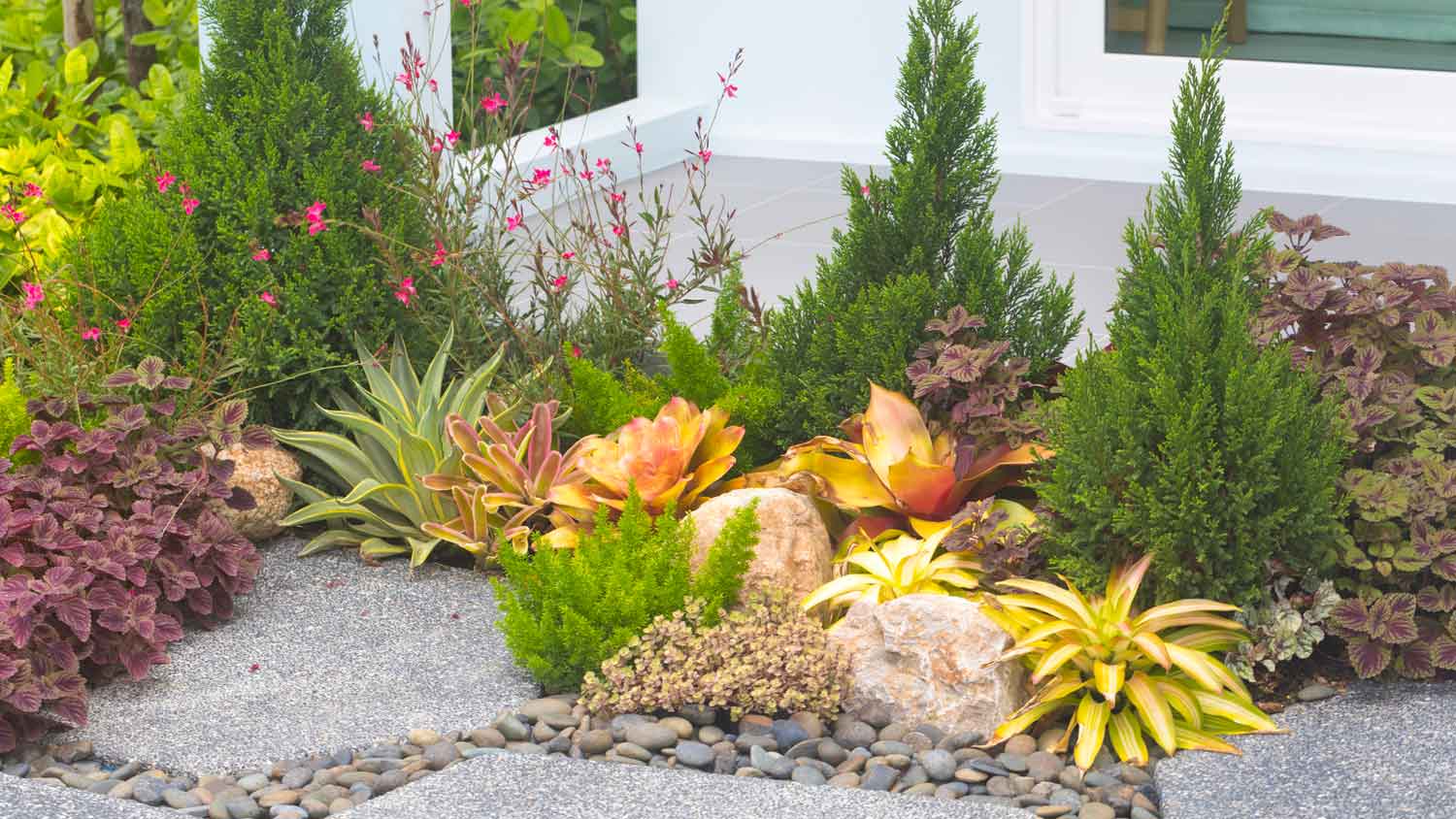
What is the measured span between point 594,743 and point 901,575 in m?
0.72

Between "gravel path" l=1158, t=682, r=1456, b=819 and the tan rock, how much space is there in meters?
2.18

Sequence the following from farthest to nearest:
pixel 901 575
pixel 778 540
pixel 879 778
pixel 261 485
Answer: pixel 261 485, pixel 778 540, pixel 901 575, pixel 879 778

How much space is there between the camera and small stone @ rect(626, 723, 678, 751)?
3.15 meters

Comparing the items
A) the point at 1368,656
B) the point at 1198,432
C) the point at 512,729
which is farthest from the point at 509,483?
the point at 1368,656

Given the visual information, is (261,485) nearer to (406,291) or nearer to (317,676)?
(406,291)

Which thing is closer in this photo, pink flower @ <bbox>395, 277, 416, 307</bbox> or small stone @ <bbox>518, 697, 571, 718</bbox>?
small stone @ <bbox>518, 697, 571, 718</bbox>

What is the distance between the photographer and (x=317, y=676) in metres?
3.49

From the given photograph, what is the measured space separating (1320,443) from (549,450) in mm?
1698

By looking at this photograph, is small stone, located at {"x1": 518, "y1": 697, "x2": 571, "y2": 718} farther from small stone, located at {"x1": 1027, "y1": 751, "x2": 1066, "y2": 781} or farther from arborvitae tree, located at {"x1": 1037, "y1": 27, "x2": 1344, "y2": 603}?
arborvitae tree, located at {"x1": 1037, "y1": 27, "x2": 1344, "y2": 603}

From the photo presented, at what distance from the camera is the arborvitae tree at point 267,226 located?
422 cm

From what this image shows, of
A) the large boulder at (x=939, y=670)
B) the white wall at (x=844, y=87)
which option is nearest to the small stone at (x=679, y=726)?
the large boulder at (x=939, y=670)

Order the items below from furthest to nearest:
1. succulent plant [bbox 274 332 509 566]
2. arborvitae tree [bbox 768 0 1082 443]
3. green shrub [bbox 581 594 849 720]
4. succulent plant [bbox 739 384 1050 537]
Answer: succulent plant [bbox 274 332 509 566] → arborvitae tree [bbox 768 0 1082 443] → succulent plant [bbox 739 384 1050 537] → green shrub [bbox 581 594 849 720]

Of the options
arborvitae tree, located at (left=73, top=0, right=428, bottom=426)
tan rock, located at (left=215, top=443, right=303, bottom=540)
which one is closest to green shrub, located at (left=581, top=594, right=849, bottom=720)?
tan rock, located at (left=215, top=443, right=303, bottom=540)

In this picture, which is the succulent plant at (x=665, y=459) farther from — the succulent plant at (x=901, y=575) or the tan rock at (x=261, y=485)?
the tan rock at (x=261, y=485)
